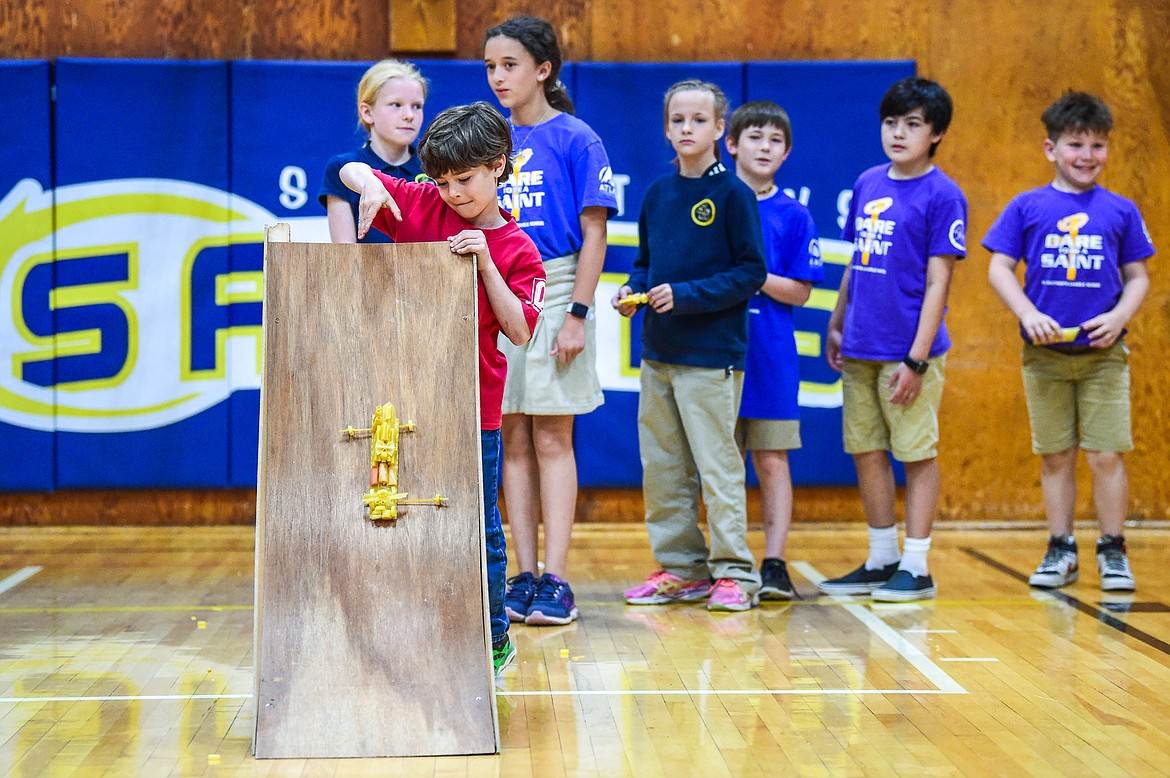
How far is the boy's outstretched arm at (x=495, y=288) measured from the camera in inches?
98.4

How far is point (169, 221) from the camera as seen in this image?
4.86m

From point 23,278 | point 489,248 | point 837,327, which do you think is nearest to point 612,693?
point 489,248

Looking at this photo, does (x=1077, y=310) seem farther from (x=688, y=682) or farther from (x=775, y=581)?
(x=688, y=682)

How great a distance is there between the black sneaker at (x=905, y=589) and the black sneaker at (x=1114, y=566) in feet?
1.77

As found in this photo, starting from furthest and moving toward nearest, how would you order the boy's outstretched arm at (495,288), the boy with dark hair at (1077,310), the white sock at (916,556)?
1. the boy with dark hair at (1077,310)
2. the white sock at (916,556)
3. the boy's outstretched arm at (495,288)

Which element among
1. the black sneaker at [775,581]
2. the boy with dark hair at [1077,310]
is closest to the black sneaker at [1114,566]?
the boy with dark hair at [1077,310]

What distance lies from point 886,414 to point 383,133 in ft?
5.47

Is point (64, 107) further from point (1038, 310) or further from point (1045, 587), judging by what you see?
point (1045, 587)

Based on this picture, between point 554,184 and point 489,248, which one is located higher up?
point 554,184

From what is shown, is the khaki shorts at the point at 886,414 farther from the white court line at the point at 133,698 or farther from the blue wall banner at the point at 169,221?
the white court line at the point at 133,698

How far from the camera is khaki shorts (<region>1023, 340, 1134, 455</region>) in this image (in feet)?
12.8

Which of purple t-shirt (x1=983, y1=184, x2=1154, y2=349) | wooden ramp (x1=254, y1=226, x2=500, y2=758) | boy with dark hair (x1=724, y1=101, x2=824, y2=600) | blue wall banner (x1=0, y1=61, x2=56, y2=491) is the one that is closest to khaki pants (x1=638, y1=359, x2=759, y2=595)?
boy with dark hair (x1=724, y1=101, x2=824, y2=600)

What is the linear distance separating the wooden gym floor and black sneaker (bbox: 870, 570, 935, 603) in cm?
5

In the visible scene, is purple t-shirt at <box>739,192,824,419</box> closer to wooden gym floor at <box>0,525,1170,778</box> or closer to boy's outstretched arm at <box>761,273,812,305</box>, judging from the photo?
boy's outstretched arm at <box>761,273,812,305</box>
